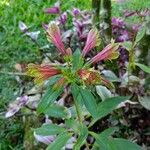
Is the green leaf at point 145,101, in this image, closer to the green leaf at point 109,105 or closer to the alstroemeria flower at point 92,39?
the green leaf at point 109,105

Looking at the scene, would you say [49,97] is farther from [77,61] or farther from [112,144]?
[112,144]

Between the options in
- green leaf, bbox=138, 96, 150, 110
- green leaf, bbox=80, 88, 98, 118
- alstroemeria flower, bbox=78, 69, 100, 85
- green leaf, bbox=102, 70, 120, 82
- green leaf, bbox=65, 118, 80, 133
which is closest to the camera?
alstroemeria flower, bbox=78, 69, 100, 85

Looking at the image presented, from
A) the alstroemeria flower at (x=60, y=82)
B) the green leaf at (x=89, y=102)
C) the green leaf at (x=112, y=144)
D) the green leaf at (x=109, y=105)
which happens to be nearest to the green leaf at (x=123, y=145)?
the green leaf at (x=112, y=144)

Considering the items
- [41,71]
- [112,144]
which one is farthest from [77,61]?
[112,144]

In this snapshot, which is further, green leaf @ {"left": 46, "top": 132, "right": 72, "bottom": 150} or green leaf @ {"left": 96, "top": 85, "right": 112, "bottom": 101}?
green leaf @ {"left": 96, "top": 85, "right": 112, "bottom": 101}

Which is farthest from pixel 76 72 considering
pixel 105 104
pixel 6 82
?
pixel 6 82

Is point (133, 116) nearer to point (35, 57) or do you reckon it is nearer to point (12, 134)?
point (12, 134)

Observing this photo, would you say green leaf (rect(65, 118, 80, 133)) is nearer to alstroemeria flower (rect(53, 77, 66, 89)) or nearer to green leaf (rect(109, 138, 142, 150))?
green leaf (rect(109, 138, 142, 150))

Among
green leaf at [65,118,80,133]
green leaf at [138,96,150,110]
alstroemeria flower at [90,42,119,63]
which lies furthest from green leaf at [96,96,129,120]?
green leaf at [138,96,150,110]
